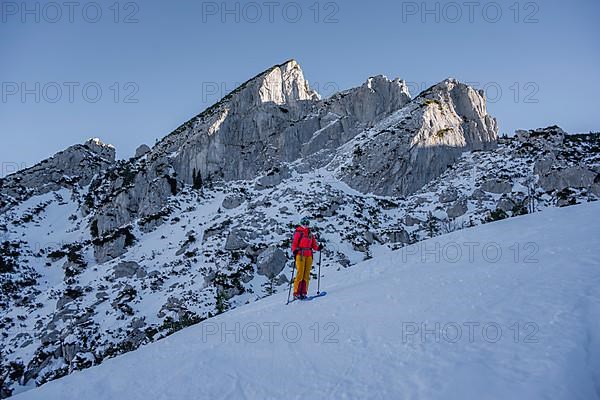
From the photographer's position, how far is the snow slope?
4023 mm

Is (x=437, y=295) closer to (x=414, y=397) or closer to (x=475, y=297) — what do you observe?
(x=475, y=297)

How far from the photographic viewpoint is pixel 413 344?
16.8 ft

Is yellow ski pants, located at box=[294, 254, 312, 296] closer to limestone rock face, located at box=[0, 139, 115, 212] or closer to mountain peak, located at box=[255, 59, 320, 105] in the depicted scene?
limestone rock face, located at box=[0, 139, 115, 212]

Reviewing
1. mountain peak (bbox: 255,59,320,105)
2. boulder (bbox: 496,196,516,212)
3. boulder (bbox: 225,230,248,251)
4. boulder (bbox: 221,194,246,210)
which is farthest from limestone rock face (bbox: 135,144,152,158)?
boulder (bbox: 496,196,516,212)

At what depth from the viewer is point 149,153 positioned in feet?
219

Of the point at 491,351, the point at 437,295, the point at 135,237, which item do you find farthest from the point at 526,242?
the point at 135,237

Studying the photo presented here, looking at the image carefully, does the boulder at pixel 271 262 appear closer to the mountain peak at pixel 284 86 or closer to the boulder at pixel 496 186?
the boulder at pixel 496 186

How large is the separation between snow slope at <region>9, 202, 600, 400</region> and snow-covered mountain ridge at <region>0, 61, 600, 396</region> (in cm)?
830

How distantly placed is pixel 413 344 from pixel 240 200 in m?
41.6

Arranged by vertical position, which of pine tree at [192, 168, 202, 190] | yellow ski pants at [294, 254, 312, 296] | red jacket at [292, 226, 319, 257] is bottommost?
yellow ski pants at [294, 254, 312, 296]

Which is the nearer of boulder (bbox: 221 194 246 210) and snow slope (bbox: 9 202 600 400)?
snow slope (bbox: 9 202 600 400)

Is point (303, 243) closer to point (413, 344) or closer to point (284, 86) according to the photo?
point (413, 344)

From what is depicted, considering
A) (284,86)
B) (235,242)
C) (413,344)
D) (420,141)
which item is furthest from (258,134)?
(413,344)

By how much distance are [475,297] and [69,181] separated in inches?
2592
